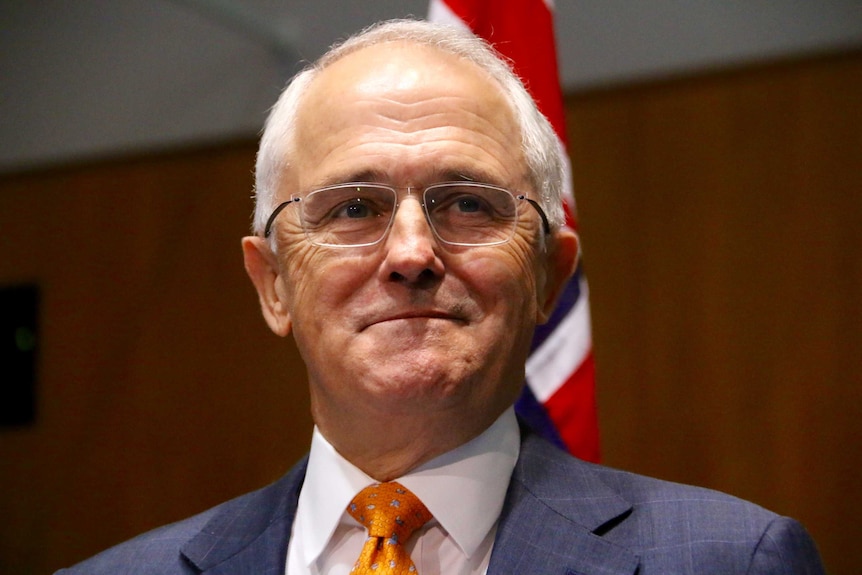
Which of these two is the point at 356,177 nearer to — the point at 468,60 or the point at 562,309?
the point at 468,60

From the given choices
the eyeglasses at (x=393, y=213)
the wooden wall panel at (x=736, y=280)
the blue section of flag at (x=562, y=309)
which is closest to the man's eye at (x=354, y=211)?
the eyeglasses at (x=393, y=213)

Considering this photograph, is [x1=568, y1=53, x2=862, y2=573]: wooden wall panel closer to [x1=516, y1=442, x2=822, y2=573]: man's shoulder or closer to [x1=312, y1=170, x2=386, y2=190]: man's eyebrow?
[x1=516, y1=442, x2=822, y2=573]: man's shoulder

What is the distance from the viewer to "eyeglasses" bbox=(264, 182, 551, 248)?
5.22ft

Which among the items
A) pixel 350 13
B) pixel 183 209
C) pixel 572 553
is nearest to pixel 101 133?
pixel 183 209

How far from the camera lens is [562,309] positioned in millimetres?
2264

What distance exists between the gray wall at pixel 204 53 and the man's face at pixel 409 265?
1707 mm

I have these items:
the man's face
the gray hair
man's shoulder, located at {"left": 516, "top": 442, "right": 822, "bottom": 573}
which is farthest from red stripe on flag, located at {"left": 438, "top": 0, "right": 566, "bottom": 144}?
man's shoulder, located at {"left": 516, "top": 442, "right": 822, "bottom": 573}

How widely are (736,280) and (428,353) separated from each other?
1.89 meters

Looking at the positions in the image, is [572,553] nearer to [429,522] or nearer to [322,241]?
[429,522]

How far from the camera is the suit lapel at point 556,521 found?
1.46 m

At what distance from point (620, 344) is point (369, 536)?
1.88 m

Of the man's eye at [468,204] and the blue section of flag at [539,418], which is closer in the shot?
the man's eye at [468,204]

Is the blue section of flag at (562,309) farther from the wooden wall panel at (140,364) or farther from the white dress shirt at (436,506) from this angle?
the wooden wall panel at (140,364)

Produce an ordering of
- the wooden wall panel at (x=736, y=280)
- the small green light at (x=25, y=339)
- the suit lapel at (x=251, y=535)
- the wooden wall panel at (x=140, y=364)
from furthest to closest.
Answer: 1. the small green light at (x=25, y=339)
2. the wooden wall panel at (x=140, y=364)
3. the wooden wall panel at (x=736, y=280)
4. the suit lapel at (x=251, y=535)
